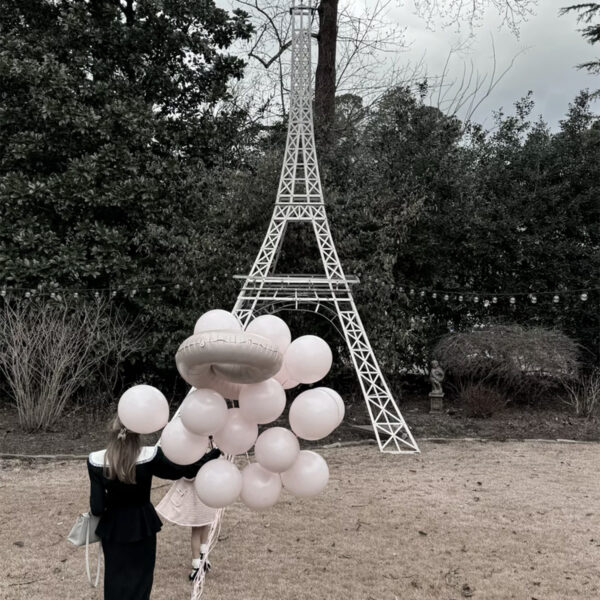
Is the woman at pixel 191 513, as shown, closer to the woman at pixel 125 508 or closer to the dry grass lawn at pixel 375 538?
the dry grass lawn at pixel 375 538

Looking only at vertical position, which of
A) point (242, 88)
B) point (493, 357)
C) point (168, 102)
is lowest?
point (493, 357)

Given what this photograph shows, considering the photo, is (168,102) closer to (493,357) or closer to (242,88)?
(242,88)

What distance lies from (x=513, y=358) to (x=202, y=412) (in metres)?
8.06

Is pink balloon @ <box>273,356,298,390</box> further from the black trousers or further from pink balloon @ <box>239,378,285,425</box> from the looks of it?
the black trousers

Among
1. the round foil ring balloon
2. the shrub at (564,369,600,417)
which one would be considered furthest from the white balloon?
the shrub at (564,369,600,417)

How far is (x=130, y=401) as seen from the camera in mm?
3184

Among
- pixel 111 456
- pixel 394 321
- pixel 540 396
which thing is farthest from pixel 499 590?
pixel 540 396

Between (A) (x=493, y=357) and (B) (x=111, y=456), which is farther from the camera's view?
(A) (x=493, y=357)

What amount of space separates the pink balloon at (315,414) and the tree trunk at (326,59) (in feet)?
33.5

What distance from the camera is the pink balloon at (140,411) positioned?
3156 mm

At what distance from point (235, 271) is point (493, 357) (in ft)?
14.9

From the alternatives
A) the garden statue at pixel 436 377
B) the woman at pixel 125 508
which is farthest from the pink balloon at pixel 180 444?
the garden statue at pixel 436 377

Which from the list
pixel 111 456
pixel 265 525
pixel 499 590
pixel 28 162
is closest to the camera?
pixel 111 456

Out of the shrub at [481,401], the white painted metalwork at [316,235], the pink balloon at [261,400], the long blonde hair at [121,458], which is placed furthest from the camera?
the shrub at [481,401]
